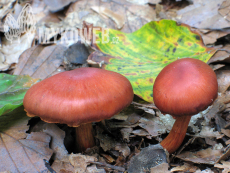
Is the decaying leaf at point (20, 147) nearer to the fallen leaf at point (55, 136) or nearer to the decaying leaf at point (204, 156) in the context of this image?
the fallen leaf at point (55, 136)

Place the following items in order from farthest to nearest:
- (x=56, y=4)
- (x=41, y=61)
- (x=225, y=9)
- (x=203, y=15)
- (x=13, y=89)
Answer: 1. (x=56, y=4)
2. (x=203, y=15)
3. (x=225, y=9)
4. (x=41, y=61)
5. (x=13, y=89)

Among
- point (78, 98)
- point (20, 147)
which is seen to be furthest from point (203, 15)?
point (20, 147)

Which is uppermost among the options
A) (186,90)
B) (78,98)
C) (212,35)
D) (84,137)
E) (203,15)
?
(203,15)

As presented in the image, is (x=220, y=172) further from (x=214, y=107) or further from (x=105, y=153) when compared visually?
(x=105, y=153)

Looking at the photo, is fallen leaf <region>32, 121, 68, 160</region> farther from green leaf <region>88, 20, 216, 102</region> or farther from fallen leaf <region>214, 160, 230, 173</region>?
fallen leaf <region>214, 160, 230, 173</region>

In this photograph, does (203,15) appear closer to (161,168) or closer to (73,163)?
(161,168)

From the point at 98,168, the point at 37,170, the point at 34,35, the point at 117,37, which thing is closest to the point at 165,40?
the point at 117,37

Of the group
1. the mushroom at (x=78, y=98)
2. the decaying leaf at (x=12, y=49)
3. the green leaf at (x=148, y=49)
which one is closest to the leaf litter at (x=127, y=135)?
the green leaf at (x=148, y=49)
